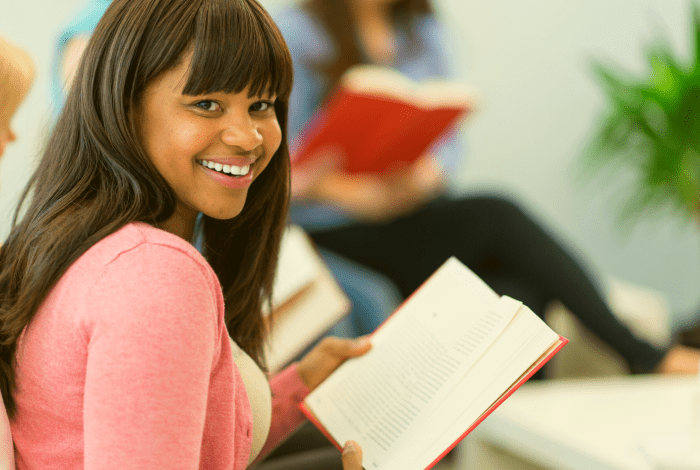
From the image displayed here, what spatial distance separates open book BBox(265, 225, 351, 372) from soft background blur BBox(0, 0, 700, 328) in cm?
151

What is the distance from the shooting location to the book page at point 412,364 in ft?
2.16

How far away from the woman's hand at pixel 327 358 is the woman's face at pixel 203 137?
28 cm

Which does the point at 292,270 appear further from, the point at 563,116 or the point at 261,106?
the point at 563,116

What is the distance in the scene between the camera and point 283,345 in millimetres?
1174

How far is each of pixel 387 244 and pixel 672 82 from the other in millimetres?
996

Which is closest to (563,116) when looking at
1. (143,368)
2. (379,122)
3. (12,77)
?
(379,122)

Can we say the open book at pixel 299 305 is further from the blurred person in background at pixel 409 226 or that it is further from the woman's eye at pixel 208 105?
the woman's eye at pixel 208 105

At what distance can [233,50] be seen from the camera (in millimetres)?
559

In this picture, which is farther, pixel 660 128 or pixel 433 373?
pixel 660 128

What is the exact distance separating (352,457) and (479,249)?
1.13 metres

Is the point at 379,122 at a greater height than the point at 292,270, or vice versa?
the point at 379,122

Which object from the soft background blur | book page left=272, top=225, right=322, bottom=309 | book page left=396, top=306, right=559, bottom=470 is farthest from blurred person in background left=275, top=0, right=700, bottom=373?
book page left=396, top=306, right=559, bottom=470

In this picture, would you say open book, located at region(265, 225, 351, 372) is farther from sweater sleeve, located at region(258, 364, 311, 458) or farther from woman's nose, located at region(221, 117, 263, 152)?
woman's nose, located at region(221, 117, 263, 152)

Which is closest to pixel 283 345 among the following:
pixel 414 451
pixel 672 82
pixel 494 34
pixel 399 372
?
pixel 399 372
